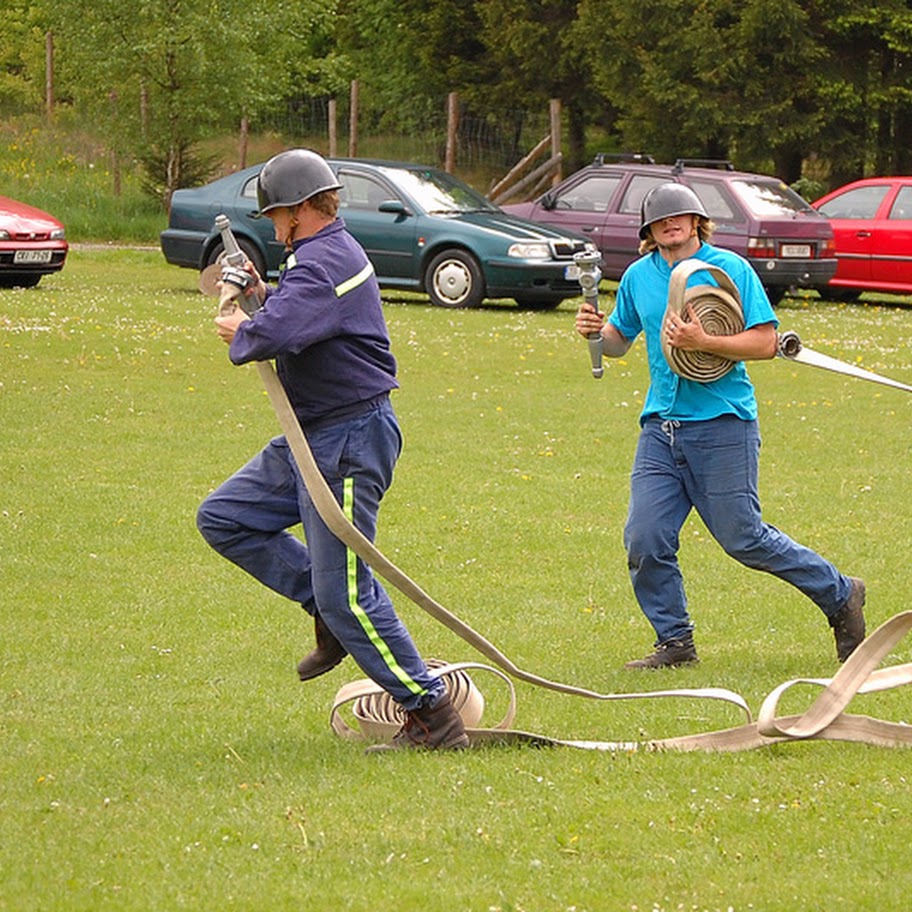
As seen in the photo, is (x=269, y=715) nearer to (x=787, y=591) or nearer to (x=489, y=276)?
(x=787, y=591)

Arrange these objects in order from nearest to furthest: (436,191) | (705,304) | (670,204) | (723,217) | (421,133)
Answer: (705,304) < (670,204) < (436,191) < (723,217) < (421,133)

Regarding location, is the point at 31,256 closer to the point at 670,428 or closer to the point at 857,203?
the point at 857,203

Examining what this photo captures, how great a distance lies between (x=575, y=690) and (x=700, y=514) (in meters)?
1.36

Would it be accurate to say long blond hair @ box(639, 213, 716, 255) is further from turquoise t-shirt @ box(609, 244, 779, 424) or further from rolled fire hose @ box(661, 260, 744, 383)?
rolled fire hose @ box(661, 260, 744, 383)

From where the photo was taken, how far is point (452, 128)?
36625 millimetres

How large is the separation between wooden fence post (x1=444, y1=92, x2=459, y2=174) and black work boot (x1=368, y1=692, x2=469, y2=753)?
31571 millimetres

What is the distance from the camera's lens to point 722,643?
24.4 ft

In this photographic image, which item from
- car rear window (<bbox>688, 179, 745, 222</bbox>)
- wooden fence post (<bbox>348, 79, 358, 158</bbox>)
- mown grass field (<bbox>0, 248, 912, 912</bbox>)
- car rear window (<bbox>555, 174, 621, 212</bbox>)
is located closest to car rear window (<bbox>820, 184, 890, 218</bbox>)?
car rear window (<bbox>688, 179, 745, 222</bbox>)

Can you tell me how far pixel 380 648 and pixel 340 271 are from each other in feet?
3.70

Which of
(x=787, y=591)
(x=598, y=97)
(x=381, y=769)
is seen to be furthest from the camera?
(x=598, y=97)

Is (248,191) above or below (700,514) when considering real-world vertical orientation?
above

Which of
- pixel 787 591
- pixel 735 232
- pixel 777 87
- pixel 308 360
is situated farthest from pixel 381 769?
pixel 777 87

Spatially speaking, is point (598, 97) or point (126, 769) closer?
point (126, 769)

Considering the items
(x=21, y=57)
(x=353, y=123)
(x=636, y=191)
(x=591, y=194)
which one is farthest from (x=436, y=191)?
(x=21, y=57)
